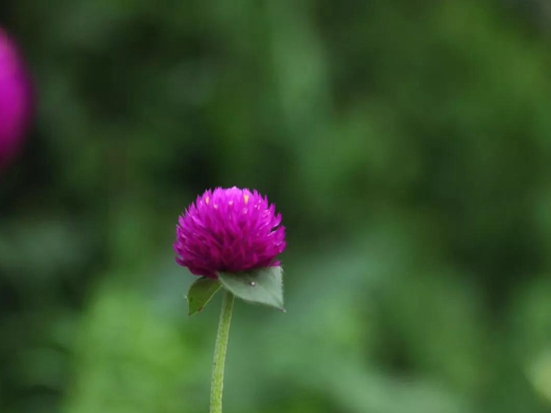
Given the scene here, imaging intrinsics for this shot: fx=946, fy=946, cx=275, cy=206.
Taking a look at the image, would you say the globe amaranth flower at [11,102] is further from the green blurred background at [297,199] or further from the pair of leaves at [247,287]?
the pair of leaves at [247,287]

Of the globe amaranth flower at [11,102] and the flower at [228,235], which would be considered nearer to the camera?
the flower at [228,235]

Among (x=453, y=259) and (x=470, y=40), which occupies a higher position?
(x=470, y=40)

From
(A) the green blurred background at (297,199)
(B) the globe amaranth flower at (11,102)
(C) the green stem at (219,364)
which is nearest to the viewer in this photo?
(C) the green stem at (219,364)

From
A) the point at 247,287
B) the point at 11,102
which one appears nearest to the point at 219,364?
the point at 247,287

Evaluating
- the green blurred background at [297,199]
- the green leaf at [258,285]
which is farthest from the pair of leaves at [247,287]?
the green blurred background at [297,199]

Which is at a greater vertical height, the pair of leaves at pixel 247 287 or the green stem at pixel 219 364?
the pair of leaves at pixel 247 287

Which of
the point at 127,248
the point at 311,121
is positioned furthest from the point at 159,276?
the point at 311,121

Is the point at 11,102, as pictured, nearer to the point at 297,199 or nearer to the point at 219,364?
the point at 297,199

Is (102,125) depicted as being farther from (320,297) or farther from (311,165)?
(320,297)
